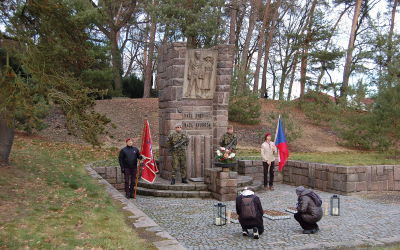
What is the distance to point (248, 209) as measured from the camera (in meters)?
6.66

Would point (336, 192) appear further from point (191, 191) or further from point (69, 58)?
point (69, 58)

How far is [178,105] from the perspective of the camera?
1182 cm

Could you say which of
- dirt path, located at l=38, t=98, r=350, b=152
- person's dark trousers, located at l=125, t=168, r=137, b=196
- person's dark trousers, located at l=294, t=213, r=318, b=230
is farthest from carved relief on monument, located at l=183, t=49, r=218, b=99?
dirt path, located at l=38, t=98, r=350, b=152

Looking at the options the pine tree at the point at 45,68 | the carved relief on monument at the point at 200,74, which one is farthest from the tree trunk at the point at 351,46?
the pine tree at the point at 45,68

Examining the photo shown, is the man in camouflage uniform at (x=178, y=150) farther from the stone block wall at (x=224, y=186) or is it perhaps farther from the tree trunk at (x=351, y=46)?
the tree trunk at (x=351, y=46)

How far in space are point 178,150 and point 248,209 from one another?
4797 millimetres

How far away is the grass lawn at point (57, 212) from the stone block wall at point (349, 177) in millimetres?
6835

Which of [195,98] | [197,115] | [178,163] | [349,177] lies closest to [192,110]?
[197,115]

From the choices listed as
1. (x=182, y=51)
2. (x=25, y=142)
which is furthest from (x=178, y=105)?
(x=25, y=142)

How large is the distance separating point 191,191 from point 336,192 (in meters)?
4.42

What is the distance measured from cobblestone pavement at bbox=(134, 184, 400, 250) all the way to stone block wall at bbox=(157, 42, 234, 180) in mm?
1955

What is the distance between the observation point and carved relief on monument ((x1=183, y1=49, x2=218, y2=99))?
11.9 m

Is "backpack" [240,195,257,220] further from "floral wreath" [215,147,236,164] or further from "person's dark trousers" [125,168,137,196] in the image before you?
"person's dark trousers" [125,168,137,196]

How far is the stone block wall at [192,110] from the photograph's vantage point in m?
11.7
